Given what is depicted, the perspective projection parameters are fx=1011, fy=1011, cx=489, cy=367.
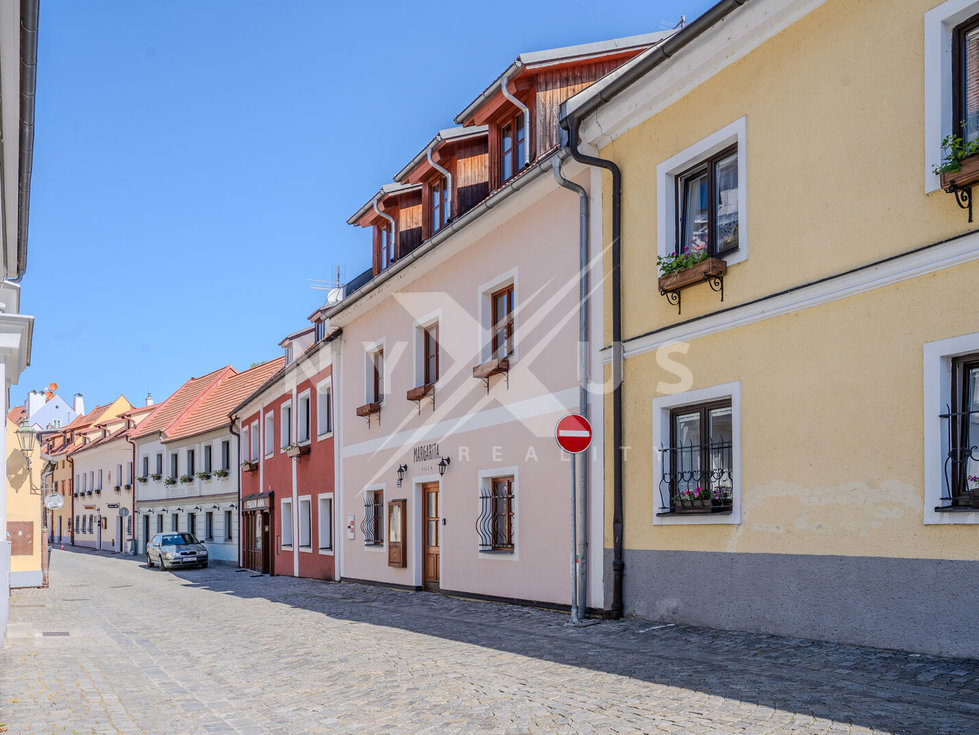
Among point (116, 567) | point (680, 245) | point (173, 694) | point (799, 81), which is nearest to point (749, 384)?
point (680, 245)

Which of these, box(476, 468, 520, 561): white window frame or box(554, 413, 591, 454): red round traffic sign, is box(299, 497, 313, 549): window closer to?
box(476, 468, 520, 561): white window frame

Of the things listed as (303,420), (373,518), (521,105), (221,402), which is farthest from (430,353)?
(221,402)

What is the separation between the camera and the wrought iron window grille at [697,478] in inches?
431

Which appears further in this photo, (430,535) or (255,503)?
(255,503)

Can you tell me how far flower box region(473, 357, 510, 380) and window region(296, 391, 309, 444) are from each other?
1231cm

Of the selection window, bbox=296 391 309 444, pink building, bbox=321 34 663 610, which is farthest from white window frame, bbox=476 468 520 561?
window, bbox=296 391 309 444

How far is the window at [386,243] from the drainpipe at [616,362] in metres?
9.48

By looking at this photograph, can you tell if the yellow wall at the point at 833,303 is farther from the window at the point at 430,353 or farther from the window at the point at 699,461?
the window at the point at 430,353

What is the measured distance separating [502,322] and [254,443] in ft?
64.4

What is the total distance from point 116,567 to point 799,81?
110ft

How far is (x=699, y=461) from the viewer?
449 inches

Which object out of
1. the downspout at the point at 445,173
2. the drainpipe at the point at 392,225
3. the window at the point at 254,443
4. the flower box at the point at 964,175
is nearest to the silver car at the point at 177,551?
the window at the point at 254,443

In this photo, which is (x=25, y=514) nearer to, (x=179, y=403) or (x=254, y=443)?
(x=254, y=443)

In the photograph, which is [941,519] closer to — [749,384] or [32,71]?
[749,384]
